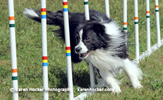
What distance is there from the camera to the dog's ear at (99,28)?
3.95 metres

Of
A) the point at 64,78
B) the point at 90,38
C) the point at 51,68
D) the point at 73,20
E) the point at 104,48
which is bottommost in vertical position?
the point at 64,78

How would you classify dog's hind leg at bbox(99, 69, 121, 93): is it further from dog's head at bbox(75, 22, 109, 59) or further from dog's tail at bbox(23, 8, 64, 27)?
dog's tail at bbox(23, 8, 64, 27)

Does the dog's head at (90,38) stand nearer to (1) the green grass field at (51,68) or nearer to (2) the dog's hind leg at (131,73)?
(2) the dog's hind leg at (131,73)

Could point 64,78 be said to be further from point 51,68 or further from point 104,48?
point 104,48

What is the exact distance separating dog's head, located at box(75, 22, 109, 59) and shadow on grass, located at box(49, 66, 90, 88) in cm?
82

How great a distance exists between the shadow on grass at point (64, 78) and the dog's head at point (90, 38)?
818mm

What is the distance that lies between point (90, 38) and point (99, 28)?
22 centimetres

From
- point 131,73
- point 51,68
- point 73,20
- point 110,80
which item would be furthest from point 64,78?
point 131,73

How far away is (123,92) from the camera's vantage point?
4.12 m

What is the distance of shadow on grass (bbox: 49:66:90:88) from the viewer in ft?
14.8

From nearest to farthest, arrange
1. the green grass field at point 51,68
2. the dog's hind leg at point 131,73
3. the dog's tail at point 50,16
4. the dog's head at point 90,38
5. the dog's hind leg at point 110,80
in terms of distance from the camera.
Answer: the dog's head at point 90,38 < the green grass field at point 51,68 < the dog's hind leg at point 110,80 < the dog's hind leg at point 131,73 < the dog's tail at point 50,16

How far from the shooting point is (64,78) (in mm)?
4723

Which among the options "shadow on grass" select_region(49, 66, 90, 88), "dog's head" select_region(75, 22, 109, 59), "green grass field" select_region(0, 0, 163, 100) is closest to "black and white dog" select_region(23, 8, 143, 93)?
"dog's head" select_region(75, 22, 109, 59)

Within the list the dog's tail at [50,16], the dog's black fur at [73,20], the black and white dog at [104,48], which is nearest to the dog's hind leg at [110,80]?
the black and white dog at [104,48]
